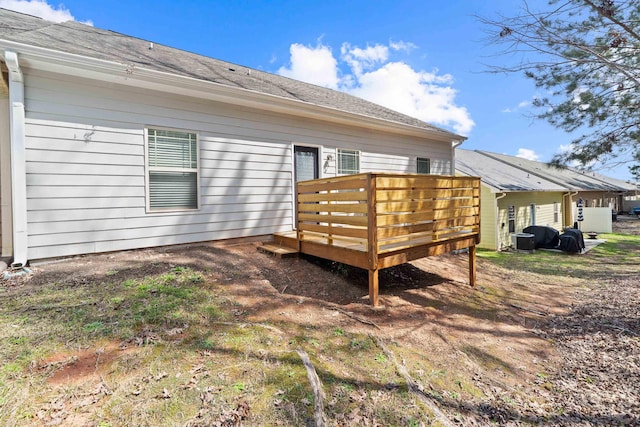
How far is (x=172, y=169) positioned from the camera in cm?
551

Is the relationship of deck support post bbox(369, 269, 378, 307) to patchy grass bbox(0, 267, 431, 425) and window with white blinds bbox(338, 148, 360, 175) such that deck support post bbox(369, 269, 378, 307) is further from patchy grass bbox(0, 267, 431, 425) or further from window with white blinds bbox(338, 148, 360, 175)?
window with white blinds bbox(338, 148, 360, 175)

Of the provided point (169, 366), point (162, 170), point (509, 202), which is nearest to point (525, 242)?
point (509, 202)

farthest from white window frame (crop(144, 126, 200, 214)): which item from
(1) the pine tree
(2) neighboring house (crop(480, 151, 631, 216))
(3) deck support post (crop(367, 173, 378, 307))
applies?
(2) neighboring house (crop(480, 151, 631, 216))

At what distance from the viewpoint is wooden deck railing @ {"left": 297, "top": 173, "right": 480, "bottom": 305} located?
4.21 m

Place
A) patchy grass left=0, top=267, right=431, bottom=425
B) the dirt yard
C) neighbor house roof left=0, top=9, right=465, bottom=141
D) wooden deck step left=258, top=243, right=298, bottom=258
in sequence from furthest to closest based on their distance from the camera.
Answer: wooden deck step left=258, top=243, right=298, bottom=258 < neighbor house roof left=0, top=9, right=465, bottom=141 < the dirt yard < patchy grass left=0, top=267, right=431, bottom=425

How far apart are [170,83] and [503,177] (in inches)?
639

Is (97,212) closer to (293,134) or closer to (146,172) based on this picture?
(146,172)

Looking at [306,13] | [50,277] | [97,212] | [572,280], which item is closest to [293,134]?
[97,212]

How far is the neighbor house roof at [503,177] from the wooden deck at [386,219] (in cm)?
867

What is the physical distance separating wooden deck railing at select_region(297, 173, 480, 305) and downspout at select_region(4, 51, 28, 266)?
13.6ft

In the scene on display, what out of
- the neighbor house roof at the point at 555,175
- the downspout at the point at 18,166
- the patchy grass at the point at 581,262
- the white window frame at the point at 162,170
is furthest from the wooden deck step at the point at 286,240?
the neighbor house roof at the point at 555,175

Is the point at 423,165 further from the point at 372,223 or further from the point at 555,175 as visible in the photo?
the point at 555,175

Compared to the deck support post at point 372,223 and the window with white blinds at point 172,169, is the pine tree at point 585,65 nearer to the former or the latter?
the deck support post at point 372,223

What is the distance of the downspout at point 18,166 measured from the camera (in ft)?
13.7
